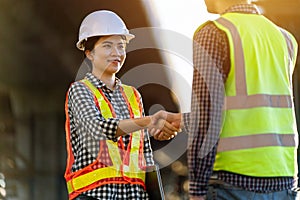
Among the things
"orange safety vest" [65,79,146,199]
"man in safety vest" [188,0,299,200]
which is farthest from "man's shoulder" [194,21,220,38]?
"orange safety vest" [65,79,146,199]

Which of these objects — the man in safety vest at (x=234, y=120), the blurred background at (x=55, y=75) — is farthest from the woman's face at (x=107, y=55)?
the blurred background at (x=55, y=75)

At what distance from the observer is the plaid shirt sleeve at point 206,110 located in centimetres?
280

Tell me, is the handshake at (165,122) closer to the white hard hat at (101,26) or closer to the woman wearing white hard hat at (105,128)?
the woman wearing white hard hat at (105,128)

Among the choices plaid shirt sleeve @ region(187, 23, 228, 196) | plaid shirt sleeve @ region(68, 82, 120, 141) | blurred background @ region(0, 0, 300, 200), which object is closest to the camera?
plaid shirt sleeve @ region(187, 23, 228, 196)

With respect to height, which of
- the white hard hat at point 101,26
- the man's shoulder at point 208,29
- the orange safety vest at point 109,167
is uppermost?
the white hard hat at point 101,26

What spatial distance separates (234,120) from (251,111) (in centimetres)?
7

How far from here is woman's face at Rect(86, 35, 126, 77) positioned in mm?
3568

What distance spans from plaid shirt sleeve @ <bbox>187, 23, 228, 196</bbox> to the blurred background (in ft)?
12.4

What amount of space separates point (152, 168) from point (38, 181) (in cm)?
417

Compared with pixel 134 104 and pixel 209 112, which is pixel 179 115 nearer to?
pixel 134 104

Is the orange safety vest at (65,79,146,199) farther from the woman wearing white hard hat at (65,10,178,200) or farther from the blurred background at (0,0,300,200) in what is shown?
the blurred background at (0,0,300,200)

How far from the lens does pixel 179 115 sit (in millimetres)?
3389

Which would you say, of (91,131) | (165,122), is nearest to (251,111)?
(165,122)

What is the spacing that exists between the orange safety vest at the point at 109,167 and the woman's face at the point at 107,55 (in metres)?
0.10
